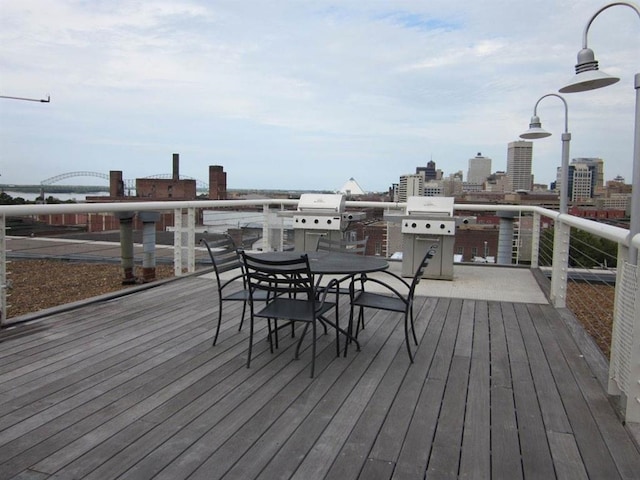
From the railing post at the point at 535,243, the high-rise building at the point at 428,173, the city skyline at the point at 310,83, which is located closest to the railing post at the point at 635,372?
the city skyline at the point at 310,83

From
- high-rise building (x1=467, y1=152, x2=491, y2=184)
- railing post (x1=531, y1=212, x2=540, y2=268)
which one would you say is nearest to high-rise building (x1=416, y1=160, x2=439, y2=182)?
railing post (x1=531, y1=212, x2=540, y2=268)

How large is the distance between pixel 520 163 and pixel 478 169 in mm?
4167

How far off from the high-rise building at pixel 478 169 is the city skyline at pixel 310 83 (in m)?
0.42

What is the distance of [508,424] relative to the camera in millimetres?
2385

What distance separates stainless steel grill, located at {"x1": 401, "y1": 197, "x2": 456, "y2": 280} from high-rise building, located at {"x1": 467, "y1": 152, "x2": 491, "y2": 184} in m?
5.30

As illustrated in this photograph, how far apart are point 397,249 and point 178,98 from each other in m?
11.0

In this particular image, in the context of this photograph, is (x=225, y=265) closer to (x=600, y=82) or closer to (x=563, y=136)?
(x=600, y=82)

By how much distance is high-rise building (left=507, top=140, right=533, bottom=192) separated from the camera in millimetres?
8922

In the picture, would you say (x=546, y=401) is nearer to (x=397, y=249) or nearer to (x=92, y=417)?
(x=92, y=417)

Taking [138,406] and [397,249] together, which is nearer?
[138,406]

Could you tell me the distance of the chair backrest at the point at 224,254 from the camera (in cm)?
364

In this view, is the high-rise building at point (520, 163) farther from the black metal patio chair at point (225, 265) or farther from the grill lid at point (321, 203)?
the black metal patio chair at point (225, 265)

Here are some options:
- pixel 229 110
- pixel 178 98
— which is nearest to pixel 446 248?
pixel 229 110

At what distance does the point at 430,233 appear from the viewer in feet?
20.5
